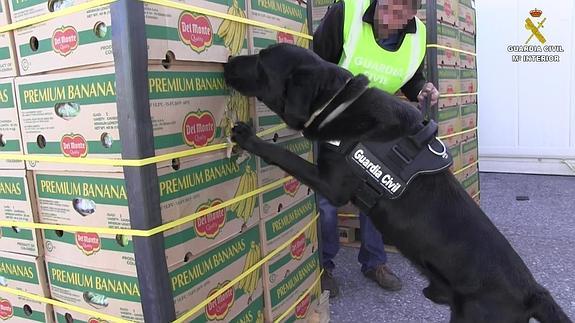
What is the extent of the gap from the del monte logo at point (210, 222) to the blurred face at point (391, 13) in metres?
1.55

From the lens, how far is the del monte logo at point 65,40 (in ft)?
4.64

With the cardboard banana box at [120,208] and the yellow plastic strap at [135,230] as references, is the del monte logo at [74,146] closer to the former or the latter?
the cardboard banana box at [120,208]

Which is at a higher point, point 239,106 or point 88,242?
point 239,106

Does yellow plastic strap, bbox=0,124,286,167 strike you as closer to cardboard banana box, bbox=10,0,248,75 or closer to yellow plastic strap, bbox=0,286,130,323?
cardboard banana box, bbox=10,0,248,75

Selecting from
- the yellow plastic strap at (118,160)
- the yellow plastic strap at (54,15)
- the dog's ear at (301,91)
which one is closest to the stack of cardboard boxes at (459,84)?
the dog's ear at (301,91)

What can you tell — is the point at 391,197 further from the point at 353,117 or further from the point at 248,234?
the point at 248,234

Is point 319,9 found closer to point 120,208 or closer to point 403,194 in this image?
point 403,194

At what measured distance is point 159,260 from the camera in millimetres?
1418

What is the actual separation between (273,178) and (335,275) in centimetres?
157

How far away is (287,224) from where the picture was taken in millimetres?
2180

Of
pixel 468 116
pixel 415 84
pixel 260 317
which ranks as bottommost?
pixel 260 317

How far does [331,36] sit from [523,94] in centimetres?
423

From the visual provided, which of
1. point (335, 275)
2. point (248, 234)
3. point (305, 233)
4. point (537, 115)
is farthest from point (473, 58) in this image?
point (248, 234)

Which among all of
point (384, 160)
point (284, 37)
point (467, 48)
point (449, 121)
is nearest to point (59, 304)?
point (384, 160)
